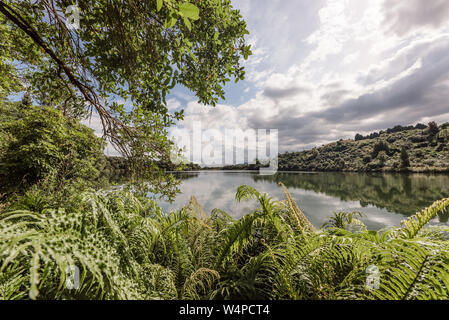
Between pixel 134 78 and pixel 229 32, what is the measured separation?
1855mm

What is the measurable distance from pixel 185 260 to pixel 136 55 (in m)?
3.19

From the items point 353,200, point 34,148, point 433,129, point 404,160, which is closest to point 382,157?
point 404,160

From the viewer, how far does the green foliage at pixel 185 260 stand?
3.39 feet

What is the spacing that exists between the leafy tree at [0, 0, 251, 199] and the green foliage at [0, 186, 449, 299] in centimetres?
148

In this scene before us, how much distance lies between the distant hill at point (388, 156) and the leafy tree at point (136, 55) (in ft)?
189

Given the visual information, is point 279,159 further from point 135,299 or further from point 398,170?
point 135,299

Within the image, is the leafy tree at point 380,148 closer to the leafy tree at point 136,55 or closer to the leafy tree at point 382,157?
the leafy tree at point 382,157

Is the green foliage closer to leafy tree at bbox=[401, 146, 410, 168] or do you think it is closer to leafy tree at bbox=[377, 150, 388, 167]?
leafy tree at bbox=[401, 146, 410, 168]

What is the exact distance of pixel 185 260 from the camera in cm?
206

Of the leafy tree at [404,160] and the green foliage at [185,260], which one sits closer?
the green foliage at [185,260]

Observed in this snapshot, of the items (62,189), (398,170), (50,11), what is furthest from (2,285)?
(398,170)

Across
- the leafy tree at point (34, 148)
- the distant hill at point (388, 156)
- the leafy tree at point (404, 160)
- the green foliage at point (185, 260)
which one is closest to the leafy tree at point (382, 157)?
the distant hill at point (388, 156)

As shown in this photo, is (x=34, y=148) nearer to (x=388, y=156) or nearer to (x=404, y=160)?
(x=404, y=160)

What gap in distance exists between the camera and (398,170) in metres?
43.1
